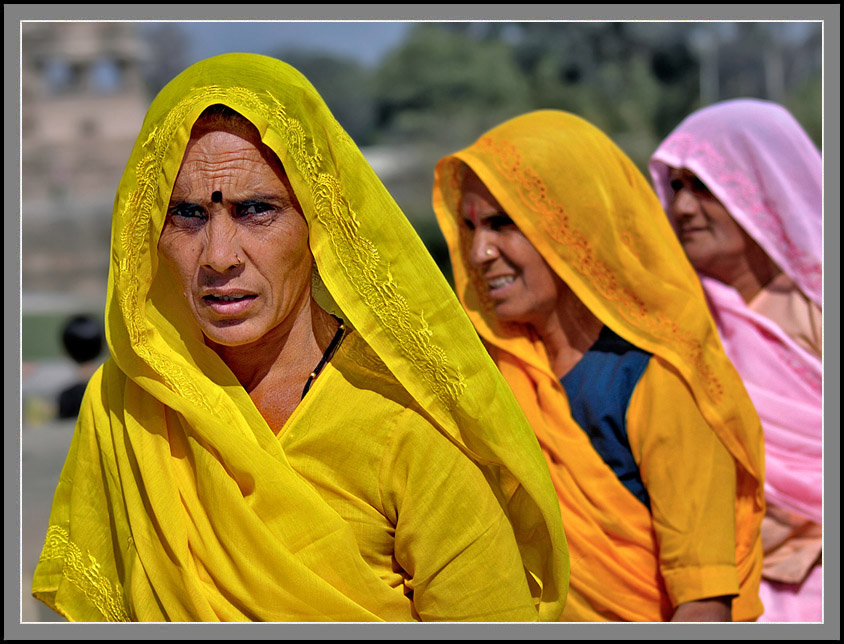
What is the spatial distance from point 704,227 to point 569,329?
0.96 m

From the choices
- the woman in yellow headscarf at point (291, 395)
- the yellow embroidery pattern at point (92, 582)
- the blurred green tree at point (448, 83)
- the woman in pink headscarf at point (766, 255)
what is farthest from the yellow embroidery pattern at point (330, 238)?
the blurred green tree at point (448, 83)

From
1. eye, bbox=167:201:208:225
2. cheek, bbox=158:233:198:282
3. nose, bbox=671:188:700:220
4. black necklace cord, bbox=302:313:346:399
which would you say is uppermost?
nose, bbox=671:188:700:220

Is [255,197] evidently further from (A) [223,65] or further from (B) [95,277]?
(B) [95,277]

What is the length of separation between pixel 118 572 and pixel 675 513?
4.69 ft

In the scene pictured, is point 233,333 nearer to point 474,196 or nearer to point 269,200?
point 269,200

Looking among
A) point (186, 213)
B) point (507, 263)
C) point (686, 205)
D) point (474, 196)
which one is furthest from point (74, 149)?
point (186, 213)

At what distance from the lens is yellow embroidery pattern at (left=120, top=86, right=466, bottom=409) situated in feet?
6.10

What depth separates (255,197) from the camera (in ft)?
6.16

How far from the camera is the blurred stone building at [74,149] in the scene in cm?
1133

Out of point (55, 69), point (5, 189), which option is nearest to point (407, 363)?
point (5, 189)

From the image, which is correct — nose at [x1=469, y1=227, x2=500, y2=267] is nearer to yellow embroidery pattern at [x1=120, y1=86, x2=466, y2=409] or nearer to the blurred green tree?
yellow embroidery pattern at [x1=120, y1=86, x2=466, y2=409]

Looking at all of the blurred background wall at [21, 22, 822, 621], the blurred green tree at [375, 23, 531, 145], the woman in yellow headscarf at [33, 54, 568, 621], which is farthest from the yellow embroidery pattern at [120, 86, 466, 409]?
the blurred green tree at [375, 23, 531, 145]

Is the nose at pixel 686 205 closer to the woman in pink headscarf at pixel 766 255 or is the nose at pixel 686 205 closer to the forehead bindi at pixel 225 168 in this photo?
the woman in pink headscarf at pixel 766 255

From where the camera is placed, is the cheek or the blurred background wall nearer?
the cheek
